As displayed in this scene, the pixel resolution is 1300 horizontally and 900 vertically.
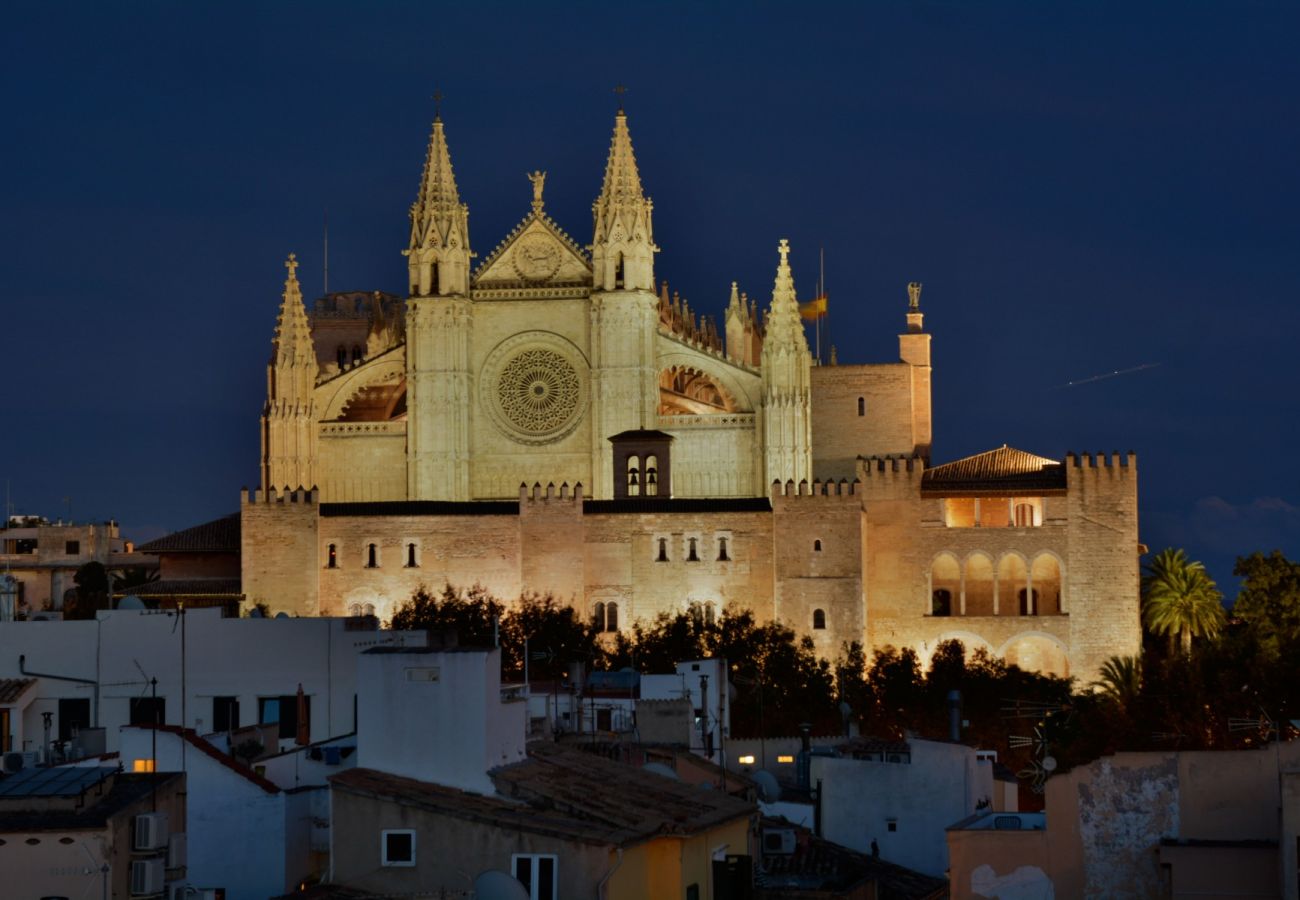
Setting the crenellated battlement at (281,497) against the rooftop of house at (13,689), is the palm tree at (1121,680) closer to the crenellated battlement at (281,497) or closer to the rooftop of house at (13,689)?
the crenellated battlement at (281,497)

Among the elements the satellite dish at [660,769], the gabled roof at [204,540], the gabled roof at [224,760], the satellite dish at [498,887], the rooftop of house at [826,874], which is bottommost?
the rooftop of house at [826,874]

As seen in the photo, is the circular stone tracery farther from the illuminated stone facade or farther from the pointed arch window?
the pointed arch window

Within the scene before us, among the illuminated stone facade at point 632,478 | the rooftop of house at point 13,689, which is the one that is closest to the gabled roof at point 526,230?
the illuminated stone facade at point 632,478

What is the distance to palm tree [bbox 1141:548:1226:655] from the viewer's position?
73.9 metres

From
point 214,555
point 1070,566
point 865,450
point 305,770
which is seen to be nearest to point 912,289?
point 865,450

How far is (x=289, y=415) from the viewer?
81000mm

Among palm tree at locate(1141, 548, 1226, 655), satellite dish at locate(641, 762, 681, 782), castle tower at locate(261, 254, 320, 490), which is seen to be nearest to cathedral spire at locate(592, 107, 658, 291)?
castle tower at locate(261, 254, 320, 490)

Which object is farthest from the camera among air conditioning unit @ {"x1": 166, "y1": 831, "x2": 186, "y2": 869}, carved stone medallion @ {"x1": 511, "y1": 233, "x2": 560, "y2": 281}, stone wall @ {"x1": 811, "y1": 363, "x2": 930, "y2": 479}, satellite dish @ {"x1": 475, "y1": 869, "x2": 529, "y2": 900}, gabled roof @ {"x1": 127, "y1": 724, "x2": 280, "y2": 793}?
carved stone medallion @ {"x1": 511, "y1": 233, "x2": 560, "y2": 281}

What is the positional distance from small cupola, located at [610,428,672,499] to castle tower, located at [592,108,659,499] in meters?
1.82

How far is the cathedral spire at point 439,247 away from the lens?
81.2 meters

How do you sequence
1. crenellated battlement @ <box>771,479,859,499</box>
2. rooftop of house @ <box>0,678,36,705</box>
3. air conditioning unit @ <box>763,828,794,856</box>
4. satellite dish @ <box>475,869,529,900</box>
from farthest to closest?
crenellated battlement @ <box>771,479,859,499</box> → rooftop of house @ <box>0,678,36,705</box> → air conditioning unit @ <box>763,828,794,856</box> → satellite dish @ <box>475,869,529,900</box>

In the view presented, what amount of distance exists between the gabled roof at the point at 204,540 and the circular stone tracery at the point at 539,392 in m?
8.24

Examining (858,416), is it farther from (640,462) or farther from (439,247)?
(439,247)

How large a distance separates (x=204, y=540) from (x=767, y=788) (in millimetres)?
39890
